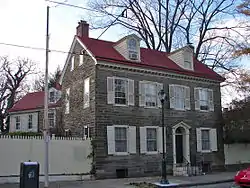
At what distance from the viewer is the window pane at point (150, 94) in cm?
2559

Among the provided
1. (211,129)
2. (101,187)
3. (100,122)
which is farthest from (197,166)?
(101,187)

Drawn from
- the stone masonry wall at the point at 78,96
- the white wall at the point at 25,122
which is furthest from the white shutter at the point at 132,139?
the white wall at the point at 25,122

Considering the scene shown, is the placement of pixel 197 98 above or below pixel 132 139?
above

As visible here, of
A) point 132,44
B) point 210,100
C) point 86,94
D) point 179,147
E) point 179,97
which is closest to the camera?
point 86,94

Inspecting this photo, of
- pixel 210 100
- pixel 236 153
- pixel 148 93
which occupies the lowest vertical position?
pixel 236 153

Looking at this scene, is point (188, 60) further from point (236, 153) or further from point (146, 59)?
point (236, 153)

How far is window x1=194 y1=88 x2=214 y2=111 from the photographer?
2841 cm

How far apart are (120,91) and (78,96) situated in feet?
11.3

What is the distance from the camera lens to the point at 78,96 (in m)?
26.1

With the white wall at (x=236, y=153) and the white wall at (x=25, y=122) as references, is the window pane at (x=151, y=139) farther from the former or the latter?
the white wall at (x=25, y=122)

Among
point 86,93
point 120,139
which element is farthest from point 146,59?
point 120,139

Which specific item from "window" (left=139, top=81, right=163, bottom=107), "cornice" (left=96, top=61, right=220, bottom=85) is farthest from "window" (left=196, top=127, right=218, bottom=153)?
"window" (left=139, top=81, right=163, bottom=107)

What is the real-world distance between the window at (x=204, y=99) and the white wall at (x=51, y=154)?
9.83m

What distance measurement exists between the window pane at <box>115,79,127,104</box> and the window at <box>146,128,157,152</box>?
277cm
